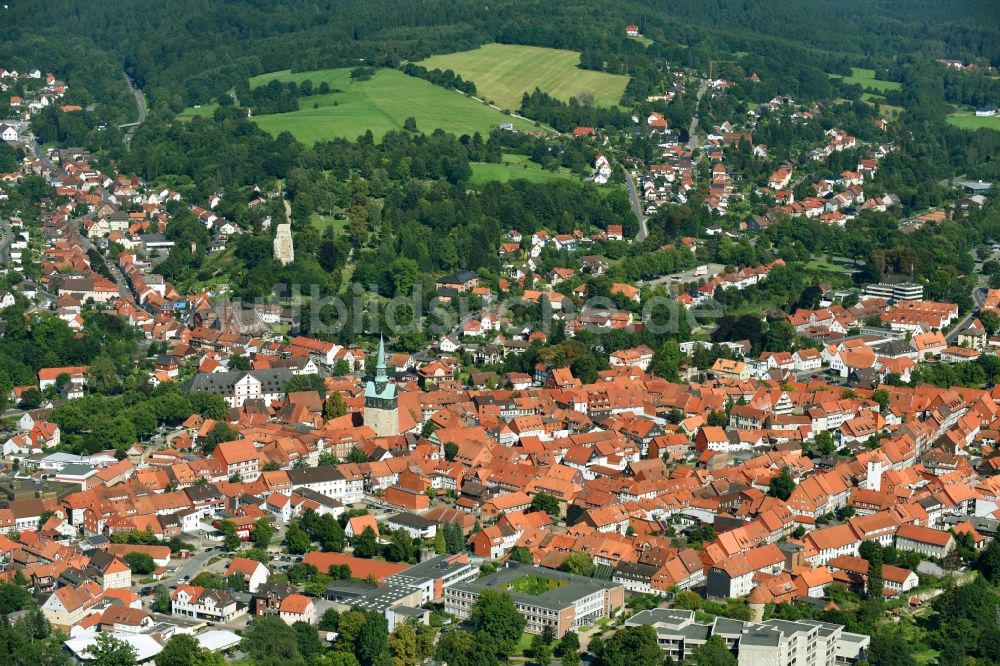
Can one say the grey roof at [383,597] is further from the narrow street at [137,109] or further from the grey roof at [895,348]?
the narrow street at [137,109]

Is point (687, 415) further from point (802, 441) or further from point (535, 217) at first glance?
point (535, 217)

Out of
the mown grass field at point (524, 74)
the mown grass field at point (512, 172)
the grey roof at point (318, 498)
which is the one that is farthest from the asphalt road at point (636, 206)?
the grey roof at point (318, 498)

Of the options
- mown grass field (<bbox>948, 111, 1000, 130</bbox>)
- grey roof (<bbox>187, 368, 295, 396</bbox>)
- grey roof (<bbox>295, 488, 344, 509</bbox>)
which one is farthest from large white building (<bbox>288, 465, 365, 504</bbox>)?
mown grass field (<bbox>948, 111, 1000, 130</bbox>)

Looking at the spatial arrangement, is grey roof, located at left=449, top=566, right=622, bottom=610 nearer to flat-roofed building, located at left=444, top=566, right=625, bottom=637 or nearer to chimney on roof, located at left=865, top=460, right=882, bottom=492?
flat-roofed building, located at left=444, top=566, right=625, bottom=637

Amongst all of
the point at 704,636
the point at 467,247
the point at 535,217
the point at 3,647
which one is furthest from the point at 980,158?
the point at 3,647

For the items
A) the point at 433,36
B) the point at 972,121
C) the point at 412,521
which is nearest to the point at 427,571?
the point at 412,521

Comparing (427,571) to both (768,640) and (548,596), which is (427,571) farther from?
(768,640)
